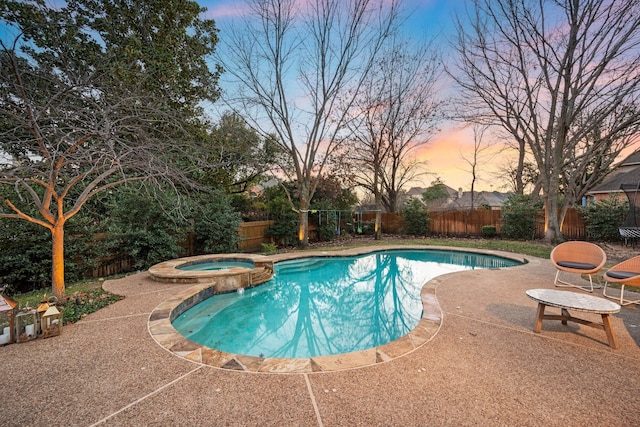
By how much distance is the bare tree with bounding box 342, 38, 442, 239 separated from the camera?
39.2ft

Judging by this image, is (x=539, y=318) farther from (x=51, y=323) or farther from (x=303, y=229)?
(x=303, y=229)

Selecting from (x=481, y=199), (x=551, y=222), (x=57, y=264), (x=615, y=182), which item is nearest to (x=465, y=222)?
(x=551, y=222)

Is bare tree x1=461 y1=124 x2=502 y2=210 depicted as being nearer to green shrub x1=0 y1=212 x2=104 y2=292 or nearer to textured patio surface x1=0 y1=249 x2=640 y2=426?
textured patio surface x1=0 y1=249 x2=640 y2=426

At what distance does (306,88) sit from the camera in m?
10.8

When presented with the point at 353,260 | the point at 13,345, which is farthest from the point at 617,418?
the point at 353,260

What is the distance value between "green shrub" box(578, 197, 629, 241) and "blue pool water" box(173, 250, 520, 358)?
5.38 m

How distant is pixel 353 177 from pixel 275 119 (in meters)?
5.75

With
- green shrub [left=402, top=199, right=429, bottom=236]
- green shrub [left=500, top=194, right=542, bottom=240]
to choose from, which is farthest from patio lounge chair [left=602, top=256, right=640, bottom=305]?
green shrub [left=402, top=199, right=429, bottom=236]

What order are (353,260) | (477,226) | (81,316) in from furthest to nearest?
(477,226)
(353,260)
(81,316)

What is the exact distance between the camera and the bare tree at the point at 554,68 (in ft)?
27.6

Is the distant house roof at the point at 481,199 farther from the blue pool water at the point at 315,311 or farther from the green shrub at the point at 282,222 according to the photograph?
the blue pool water at the point at 315,311

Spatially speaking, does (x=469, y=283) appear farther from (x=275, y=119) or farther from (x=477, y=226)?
(x=477, y=226)

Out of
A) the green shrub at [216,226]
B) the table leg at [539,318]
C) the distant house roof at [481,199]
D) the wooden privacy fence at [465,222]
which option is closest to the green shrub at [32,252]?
the green shrub at [216,226]

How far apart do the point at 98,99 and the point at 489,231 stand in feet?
48.5
